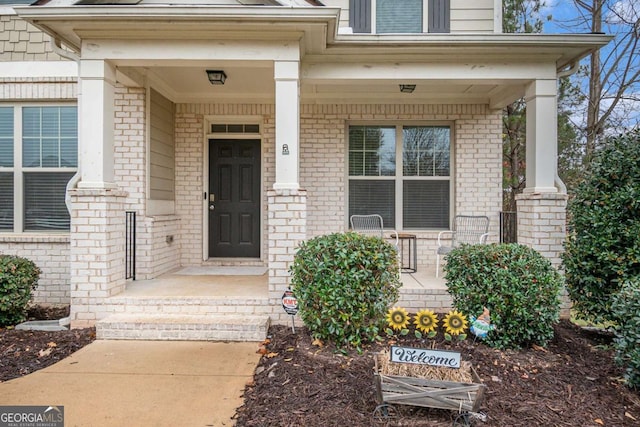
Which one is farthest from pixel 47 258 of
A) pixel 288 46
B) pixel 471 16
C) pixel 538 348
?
pixel 471 16

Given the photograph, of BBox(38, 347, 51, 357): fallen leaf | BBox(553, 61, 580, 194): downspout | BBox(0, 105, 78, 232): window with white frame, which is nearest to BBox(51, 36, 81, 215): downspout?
BBox(0, 105, 78, 232): window with white frame

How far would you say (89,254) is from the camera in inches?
158

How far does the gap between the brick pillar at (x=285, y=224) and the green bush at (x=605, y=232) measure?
266 cm

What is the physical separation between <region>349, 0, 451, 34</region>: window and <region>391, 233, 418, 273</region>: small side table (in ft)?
9.56

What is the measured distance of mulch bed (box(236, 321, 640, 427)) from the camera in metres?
A: 2.36

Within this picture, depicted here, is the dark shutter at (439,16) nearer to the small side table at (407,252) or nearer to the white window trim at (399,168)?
the white window trim at (399,168)

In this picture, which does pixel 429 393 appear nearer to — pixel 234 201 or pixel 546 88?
pixel 546 88

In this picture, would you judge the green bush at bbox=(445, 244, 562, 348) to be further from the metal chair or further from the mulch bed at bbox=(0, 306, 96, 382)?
the mulch bed at bbox=(0, 306, 96, 382)

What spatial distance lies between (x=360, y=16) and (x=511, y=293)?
4242 mm

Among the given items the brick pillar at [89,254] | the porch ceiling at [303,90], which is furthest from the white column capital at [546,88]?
the brick pillar at [89,254]

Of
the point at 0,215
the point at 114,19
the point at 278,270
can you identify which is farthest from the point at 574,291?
the point at 0,215

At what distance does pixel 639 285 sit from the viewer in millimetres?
2961

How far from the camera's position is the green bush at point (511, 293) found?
10.6 ft

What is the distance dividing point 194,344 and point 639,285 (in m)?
3.69
